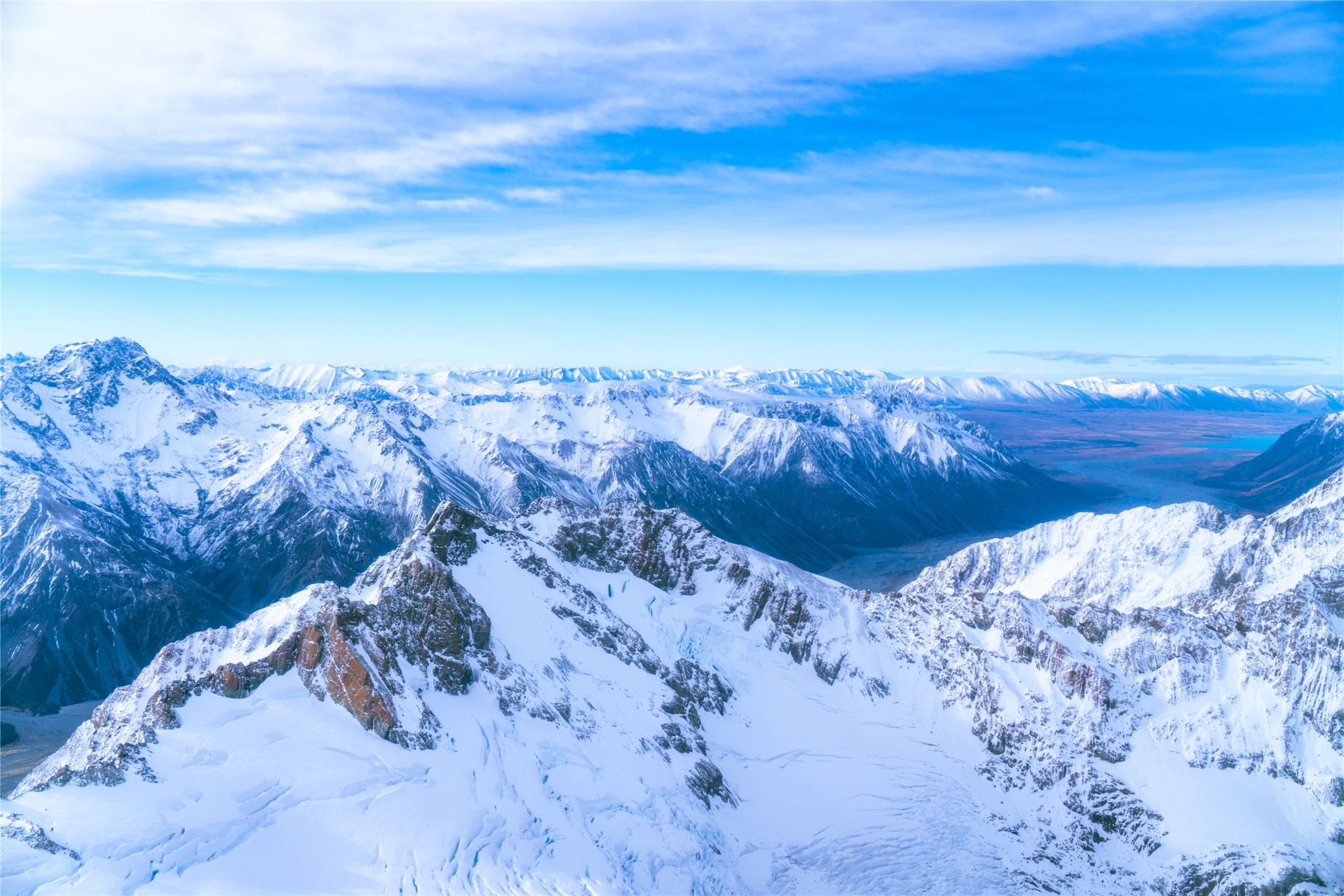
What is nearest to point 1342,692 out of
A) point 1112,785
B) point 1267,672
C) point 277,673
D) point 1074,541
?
point 1267,672

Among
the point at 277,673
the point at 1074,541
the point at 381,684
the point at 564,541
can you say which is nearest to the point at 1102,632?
the point at 1074,541

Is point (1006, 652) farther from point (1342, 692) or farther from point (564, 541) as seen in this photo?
point (564, 541)

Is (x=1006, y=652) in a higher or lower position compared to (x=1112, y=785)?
higher

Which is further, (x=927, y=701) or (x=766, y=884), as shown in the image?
(x=927, y=701)

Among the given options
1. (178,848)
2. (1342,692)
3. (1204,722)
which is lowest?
(1204,722)

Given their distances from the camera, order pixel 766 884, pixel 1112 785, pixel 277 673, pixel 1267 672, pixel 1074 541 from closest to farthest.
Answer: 1. pixel 277 673
2. pixel 766 884
3. pixel 1112 785
4. pixel 1267 672
5. pixel 1074 541

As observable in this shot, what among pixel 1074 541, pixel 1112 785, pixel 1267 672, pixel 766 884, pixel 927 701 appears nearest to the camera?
pixel 766 884

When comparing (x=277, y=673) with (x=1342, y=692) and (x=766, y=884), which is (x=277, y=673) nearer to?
(x=766, y=884)
